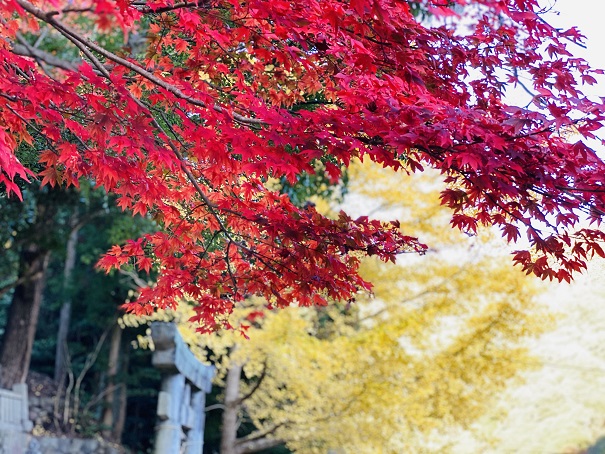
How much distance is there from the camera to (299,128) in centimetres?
269

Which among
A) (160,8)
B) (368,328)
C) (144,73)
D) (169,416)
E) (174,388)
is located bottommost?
(169,416)

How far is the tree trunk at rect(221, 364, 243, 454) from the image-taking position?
9.82 m

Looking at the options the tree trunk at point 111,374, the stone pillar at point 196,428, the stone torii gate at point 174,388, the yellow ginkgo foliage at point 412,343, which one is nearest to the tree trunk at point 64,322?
the tree trunk at point 111,374

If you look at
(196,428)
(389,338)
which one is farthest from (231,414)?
(196,428)

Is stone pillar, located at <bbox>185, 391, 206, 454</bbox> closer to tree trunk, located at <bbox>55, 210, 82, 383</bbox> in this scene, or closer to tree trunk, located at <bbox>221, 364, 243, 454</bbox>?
tree trunk, located at <bbox>221, 364, 243, 454</bbox>

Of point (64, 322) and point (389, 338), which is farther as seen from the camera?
point (64, 322)

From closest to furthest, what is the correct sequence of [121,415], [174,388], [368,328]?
[174,388] → [368,328] → [121,415]

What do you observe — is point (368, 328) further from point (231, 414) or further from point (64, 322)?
point (64, 322)

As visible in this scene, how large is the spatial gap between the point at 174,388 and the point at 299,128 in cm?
391

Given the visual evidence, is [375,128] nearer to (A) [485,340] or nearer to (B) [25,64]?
(B) [25,64]

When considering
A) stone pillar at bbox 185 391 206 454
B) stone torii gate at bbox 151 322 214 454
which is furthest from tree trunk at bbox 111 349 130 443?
stone torii gate at bbox 151 322 214 454

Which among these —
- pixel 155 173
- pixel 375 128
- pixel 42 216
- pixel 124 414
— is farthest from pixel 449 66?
pixel 124 414

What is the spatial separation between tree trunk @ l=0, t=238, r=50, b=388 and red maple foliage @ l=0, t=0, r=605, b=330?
22.2 feet

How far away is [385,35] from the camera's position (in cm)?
303
